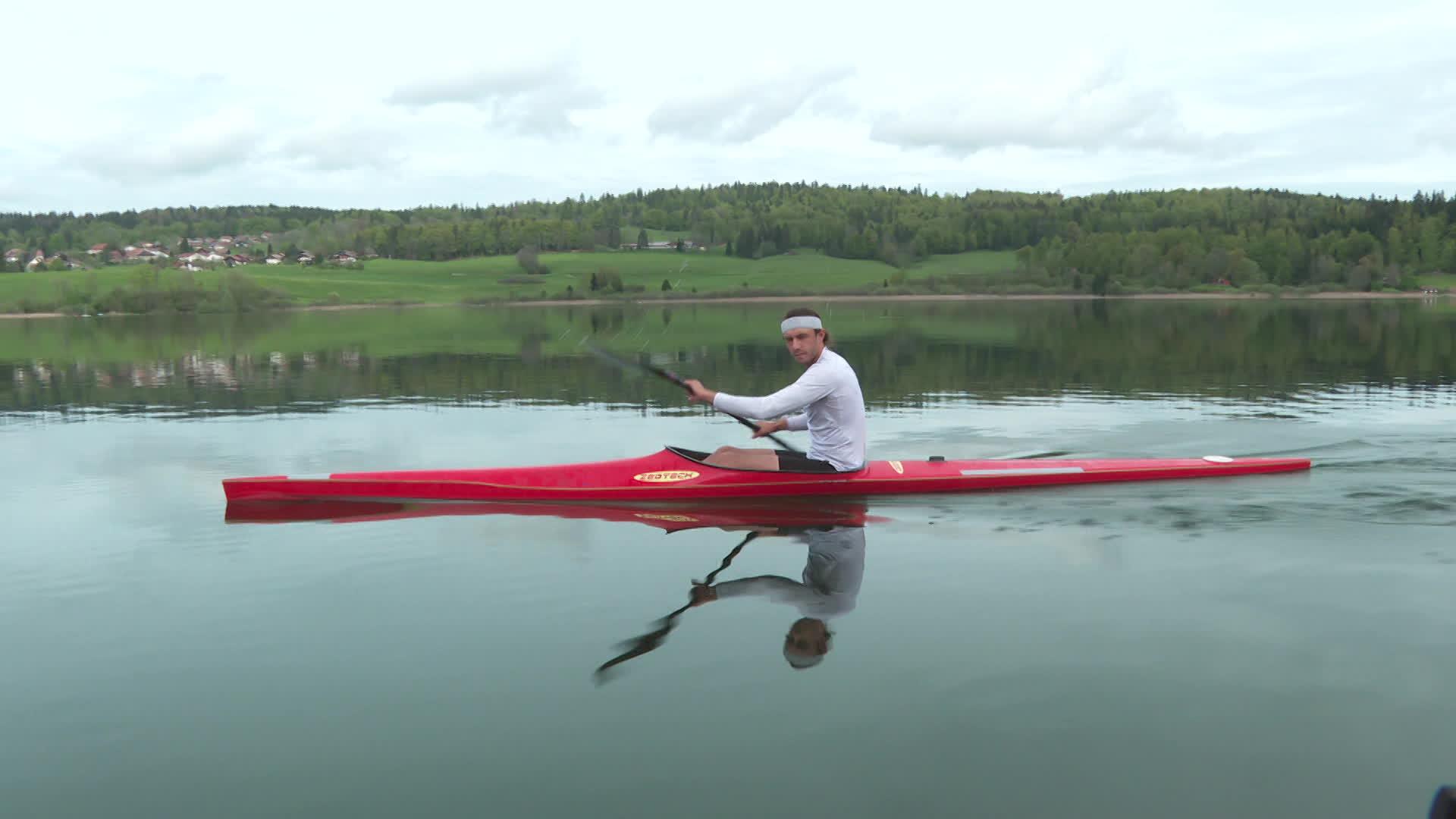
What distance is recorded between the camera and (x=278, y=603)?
9.27 metres

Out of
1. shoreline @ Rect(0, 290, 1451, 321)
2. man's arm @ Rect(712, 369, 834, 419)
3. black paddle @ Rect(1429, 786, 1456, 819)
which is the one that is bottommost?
black paddle @ Rect(1429, 786, 1456, 819)

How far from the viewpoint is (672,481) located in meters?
12.7

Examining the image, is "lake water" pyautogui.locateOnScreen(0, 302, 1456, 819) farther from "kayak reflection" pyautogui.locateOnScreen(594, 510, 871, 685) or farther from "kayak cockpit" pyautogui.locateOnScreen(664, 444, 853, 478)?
"kayak cockpit" pyautogui.locateOnScreen(664, 444, 853, 478)

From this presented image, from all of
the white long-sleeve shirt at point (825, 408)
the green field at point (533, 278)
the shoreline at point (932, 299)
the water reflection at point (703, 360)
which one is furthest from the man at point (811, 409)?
the shoreline at point (932, 299)

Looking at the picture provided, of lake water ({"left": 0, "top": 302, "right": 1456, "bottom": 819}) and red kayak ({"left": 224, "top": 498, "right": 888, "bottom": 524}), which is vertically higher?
red kayak ({"left": 224, "top": 498, "right": 888, "bottom": 524})

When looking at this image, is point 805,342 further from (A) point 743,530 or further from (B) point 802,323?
(A) point 743,530

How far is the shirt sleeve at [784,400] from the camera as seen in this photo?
11055 mm

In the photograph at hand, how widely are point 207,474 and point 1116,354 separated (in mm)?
32103

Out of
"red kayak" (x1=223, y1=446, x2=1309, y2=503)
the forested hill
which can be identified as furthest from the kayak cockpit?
the forested hill

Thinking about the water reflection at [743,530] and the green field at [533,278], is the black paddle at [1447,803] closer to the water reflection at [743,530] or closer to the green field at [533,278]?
the water reflection at [743,530]

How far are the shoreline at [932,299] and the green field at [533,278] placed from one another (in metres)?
1.42

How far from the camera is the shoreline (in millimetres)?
117938

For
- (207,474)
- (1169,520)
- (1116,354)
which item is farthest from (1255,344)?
(207,474)

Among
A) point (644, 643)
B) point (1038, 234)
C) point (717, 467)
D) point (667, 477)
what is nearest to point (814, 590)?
point (644, 643)
